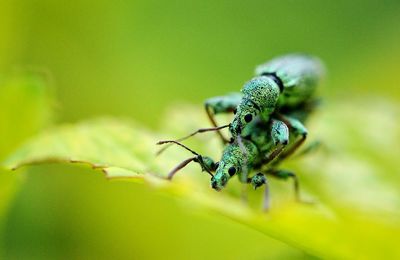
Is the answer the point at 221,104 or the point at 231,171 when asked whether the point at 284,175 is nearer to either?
the point at 221,104

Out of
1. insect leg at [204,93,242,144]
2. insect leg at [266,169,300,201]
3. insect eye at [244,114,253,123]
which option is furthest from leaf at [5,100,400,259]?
insect eye at [244,114,253,123]

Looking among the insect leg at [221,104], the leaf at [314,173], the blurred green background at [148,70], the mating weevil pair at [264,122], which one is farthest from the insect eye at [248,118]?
the blurred green background at [148,70]

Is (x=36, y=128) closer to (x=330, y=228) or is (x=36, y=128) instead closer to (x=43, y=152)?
(x=43, y=152)

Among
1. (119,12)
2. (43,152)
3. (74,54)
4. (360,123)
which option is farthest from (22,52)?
(360,123)

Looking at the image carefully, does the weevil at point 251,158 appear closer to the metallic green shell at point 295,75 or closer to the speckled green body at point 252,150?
the speckled green body at point 252,150

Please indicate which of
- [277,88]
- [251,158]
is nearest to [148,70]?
[277,88]

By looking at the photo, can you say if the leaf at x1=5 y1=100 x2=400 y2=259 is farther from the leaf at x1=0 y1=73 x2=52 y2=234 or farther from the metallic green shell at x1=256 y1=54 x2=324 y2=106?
the metallic green shell at x1=256 y1=54 x2=324 y2=106
